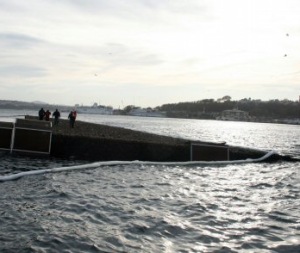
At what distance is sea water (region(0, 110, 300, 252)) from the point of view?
1067 cm

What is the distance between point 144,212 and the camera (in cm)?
1371

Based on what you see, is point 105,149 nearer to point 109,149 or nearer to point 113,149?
point 109,149

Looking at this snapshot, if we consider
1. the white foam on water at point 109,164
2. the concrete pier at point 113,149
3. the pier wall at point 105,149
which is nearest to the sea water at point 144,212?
the white foam on water at point 109,164

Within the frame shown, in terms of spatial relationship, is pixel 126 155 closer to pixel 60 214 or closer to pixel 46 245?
pixel 60 214

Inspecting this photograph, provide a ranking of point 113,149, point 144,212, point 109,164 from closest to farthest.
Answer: point 144,212, point 109,164, point 113,149

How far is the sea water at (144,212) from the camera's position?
35.0ft

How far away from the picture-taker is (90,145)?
28.8 meters

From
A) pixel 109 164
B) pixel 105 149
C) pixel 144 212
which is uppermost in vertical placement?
pixel 105 149

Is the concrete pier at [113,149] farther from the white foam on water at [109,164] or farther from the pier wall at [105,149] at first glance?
the white foam on water at [109,164]

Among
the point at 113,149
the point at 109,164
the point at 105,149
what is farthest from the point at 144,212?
the point at 105,149

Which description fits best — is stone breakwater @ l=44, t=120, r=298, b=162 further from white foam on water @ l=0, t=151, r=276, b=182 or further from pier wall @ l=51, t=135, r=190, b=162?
white foam on water @ l=0, t=151, r=276, b=182

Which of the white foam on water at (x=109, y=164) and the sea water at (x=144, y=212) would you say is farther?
the white foam on water at (x=109, y=164)

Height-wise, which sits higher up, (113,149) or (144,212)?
(113,149)

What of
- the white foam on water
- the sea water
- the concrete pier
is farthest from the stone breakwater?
the sea water
